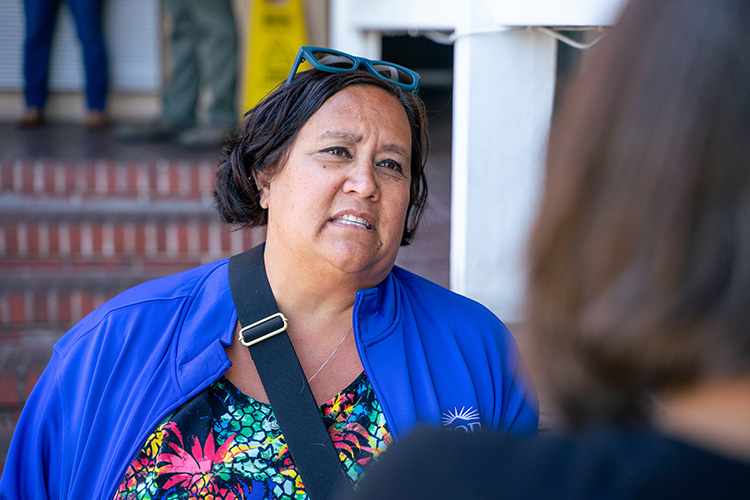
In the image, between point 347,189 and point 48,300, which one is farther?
point 48,300

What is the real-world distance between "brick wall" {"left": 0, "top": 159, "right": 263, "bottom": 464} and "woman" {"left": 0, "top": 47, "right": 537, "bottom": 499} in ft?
5.13

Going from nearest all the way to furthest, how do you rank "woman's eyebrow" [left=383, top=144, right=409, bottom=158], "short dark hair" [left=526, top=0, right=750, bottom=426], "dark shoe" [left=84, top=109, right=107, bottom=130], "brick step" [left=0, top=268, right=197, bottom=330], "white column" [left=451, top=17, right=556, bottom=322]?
1. "short dark hair" [left=526, top=0, right=750, bottom=426]
2. "woman's eyebrow" [left=383, top=144, right=409, bottom=158]
3. "white column" [left=451, top=17, right=556, bottom=322]
4. "brick step" [left=0, top=268, right=197, bottom=330]
5. "dark shoe" [left=84, top=109, right=107, bottom=130]

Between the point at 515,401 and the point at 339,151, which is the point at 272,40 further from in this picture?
the point at 515,401

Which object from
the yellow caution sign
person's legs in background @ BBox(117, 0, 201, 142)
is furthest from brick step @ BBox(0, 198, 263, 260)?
the yellow caution sign

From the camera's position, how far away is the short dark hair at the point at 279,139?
1.83 m

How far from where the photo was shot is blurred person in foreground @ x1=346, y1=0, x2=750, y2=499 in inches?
22.2

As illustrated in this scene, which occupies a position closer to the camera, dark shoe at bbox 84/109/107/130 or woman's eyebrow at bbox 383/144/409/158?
woman's eyebrow at bbox 383/144/409/158

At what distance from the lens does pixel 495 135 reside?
7.78ft

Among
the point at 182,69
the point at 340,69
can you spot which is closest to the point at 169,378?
the point at 340,69

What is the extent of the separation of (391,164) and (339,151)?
0.15 meters

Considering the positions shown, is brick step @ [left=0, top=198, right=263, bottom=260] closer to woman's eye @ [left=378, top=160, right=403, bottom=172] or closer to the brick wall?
the brick wall

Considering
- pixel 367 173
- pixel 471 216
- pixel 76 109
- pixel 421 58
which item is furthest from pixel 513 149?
pixel 421 58

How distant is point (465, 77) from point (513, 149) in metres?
0.29

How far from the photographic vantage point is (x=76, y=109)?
6.29 m
